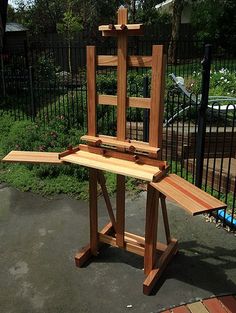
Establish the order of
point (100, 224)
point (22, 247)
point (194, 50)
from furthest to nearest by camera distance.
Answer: point (194, 50) < point (100, 224) < point (22, 247)

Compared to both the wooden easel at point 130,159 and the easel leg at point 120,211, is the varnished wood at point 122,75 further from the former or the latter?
the easel leg at point 120,211

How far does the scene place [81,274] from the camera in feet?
11.4

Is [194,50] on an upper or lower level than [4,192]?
upper

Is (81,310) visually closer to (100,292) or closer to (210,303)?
(100,292)

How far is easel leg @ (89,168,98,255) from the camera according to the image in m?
3.52

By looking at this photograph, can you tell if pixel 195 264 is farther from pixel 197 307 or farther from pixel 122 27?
pixel 122 27

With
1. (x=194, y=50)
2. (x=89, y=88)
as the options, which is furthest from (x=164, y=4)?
(x=89, y=88)

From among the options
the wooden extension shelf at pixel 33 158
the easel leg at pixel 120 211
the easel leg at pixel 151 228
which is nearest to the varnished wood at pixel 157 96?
the easel leg at pixel 151 228

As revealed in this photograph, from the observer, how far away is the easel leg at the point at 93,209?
3523mm

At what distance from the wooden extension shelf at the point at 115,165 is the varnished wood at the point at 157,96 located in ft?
0.71

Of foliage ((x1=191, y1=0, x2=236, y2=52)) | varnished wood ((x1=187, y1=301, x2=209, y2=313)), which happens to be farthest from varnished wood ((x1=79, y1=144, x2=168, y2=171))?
foliage ((x1=191, y1=0, x2=236, y2=52))

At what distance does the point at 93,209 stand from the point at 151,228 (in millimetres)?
643

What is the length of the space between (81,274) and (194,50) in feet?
58.9

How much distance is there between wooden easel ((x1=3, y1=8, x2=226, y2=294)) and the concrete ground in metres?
0.15
